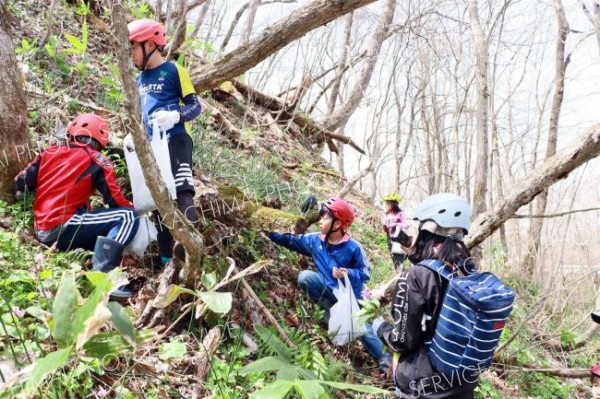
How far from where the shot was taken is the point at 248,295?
132 inches

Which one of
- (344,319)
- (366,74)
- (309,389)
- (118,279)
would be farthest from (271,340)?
(366,74)

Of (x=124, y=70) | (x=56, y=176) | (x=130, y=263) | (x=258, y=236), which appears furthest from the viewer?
(x=258, y=236)

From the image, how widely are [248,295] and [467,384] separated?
64.6 inches

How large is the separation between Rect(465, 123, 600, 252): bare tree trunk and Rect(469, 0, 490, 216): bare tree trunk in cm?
188

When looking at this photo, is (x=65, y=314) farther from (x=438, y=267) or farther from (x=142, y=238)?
(x=142, y=238)

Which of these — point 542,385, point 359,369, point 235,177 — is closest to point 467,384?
point 359,369

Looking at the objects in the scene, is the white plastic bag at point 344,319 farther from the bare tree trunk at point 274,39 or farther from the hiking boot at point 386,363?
the bare tree trunk at point 274,39

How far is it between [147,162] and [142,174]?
39.6 inches

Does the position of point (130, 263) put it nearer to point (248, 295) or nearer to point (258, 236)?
point (248, 295)

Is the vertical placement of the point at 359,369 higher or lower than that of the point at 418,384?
lower

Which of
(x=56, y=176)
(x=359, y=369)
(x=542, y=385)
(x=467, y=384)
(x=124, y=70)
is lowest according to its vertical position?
Result: (x=542, y=385)

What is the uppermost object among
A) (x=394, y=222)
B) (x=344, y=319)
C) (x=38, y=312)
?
(x=38, y=312)

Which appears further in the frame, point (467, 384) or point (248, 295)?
point (248, 295)

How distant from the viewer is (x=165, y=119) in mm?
3084
